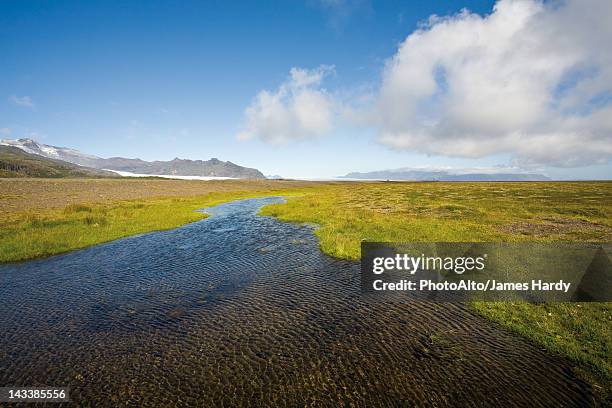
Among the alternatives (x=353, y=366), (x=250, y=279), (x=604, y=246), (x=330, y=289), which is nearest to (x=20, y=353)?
(x=250, y=279)

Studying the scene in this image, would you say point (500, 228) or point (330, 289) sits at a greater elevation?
point (500, 228)

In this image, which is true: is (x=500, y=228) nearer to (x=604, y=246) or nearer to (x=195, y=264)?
(x=604, y=246)

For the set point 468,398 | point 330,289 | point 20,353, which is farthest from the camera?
point 330,289

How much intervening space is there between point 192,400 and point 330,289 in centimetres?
1005

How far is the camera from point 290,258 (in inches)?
948
